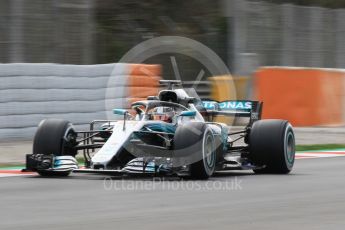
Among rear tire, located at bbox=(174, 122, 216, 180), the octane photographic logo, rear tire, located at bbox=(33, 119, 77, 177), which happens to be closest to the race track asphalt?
rear tire, located at bbox=(174, 122, 216, 180)

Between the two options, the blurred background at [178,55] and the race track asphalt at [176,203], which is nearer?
the race track asphalt at [176,203]

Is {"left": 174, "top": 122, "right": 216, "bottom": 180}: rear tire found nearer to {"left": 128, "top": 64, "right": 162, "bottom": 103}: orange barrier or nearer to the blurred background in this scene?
the blurred background

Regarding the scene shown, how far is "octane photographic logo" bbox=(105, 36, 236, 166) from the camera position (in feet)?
57.2

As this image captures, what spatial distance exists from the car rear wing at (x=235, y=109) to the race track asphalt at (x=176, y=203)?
34.9 inches

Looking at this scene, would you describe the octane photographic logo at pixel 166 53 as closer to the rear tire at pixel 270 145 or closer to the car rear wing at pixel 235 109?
the car rear wing at pixel 235 109

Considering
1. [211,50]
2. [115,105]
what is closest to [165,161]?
[115,105]

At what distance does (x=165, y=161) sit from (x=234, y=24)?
1238cm

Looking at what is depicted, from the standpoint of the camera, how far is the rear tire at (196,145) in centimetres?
982

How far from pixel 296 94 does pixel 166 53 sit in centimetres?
429

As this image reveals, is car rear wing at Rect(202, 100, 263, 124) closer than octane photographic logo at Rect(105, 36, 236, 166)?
Yes

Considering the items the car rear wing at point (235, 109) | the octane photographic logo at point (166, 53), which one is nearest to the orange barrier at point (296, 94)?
the octane photographic logo at point (166, 53)

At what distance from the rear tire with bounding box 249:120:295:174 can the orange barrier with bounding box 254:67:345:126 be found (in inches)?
359

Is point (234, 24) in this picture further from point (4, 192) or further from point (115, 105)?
point (4, 192)

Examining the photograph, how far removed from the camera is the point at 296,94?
2042cm
